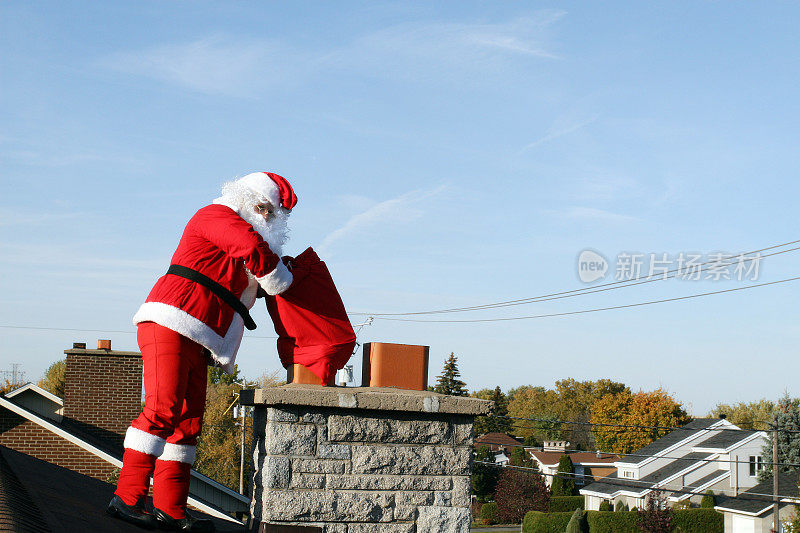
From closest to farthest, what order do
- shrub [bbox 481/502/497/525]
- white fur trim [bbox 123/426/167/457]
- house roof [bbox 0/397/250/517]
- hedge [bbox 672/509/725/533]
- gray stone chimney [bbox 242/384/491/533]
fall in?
gray stone chimney [bbox 242/384/491/533] < white fur trim [bbox 123/426/167/457] < house roof [bbox 0/397/250/517] < hedge [bbox 672/509/725/533] < shrub [bbox 481/502/497/525]

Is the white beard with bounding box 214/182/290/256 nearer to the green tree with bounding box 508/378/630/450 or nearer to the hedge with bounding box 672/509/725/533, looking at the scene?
the hedge with bounding box 672/509/725/533

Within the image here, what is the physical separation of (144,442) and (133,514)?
1.13ft

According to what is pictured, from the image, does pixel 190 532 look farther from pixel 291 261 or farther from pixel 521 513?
pixel 521 513

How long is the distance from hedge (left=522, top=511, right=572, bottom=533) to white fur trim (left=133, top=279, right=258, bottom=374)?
33.2 meters

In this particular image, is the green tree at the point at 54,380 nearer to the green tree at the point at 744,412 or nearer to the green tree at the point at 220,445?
the green tree at the point at 220,445

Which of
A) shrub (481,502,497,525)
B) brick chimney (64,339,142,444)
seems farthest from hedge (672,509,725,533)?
brick chimney (64,339,142,444)

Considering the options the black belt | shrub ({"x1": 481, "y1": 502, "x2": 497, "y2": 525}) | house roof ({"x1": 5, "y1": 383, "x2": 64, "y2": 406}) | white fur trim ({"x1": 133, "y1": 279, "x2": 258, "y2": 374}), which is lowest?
shrub ({"x1": 481, "y1": 502, "x2": 497, "y2": 525})

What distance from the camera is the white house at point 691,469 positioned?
37.2 metres

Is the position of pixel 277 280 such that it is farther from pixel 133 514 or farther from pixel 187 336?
pixel 133 514

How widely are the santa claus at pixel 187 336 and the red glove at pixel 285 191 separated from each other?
0.19m

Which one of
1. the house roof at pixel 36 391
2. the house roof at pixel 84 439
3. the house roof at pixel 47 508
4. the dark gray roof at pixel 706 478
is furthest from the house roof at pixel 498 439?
the house roof at pixel 47 508

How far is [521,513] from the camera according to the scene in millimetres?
41812

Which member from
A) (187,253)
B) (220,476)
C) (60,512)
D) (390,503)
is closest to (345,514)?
(390,503)

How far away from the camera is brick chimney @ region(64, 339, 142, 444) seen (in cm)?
1154
